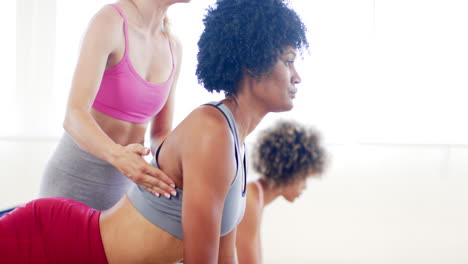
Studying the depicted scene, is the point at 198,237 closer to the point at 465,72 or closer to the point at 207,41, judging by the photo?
the point at 207,41

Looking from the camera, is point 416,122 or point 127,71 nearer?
point 127,71

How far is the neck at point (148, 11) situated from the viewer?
4.30ft

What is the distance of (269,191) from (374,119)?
1.31m

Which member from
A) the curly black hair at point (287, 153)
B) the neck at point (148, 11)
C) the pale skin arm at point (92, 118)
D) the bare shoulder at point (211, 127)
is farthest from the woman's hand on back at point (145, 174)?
the curly black hair at point (287, 153)

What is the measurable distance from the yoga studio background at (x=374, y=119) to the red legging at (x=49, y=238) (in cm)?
177

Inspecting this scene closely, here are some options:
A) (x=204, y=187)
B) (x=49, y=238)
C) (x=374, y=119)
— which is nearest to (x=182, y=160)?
(x=204, y=187)

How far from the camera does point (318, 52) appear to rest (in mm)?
2758

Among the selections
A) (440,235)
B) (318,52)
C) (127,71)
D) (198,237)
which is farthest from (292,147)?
→ (440,235)

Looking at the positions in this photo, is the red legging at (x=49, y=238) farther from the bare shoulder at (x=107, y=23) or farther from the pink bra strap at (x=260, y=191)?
the pink bra strap at (x=260, y=191)

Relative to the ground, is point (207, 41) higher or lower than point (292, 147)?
higher

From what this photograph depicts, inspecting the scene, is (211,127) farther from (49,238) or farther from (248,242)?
(248,242)

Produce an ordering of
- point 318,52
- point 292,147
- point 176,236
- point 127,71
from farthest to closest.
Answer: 1. point 318,52
2. point 292,147
3. point 127,71
4. point 176,236

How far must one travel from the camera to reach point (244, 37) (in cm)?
108

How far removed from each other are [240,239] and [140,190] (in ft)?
1.65
